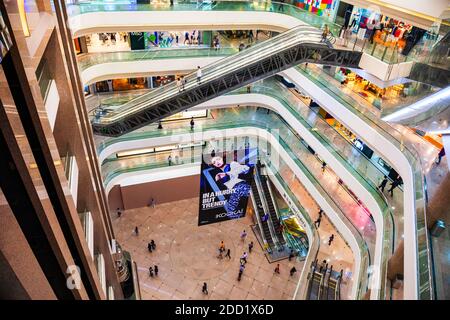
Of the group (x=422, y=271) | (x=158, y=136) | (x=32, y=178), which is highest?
(x=32, y=178)

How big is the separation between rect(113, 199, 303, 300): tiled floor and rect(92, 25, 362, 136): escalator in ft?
25.8

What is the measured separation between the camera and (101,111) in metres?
14.7

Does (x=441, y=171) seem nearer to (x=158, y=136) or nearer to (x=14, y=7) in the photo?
(x=14, y=7)

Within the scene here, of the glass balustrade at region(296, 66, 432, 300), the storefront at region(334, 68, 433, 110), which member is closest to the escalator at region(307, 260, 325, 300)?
the glass balustrade at region(296, 66, 432, 300)

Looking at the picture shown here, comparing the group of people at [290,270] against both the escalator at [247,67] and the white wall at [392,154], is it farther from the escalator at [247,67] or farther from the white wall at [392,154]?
the escalator at [247,67]

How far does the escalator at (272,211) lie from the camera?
18.8m

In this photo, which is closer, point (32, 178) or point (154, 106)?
point (32, 178)

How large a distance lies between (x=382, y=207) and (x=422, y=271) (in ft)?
20.0

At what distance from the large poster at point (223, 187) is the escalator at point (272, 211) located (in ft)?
22.3

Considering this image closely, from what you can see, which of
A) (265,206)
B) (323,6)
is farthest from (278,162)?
(323,6)

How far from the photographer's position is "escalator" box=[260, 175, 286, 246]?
18766 millimetres

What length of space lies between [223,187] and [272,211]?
27.8ft

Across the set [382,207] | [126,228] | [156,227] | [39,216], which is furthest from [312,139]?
[39,216]

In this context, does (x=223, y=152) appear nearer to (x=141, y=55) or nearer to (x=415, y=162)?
(x=141, y=55)
